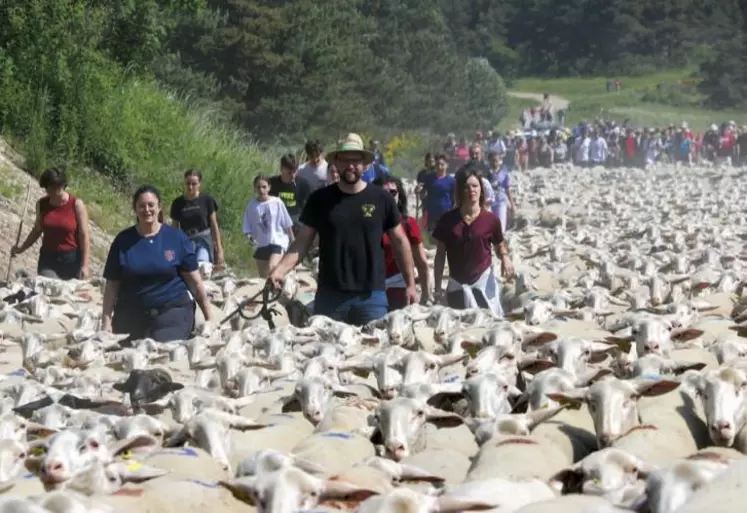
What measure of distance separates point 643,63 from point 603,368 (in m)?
111

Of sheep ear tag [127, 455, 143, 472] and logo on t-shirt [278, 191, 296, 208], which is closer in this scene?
sheep ear tag [127, 455, 143, 472]

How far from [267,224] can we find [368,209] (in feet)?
19.1

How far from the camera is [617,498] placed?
595cm

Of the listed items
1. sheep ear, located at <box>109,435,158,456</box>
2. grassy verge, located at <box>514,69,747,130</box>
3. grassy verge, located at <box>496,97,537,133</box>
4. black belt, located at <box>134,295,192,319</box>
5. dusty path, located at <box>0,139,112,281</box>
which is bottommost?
grassy verge, located at <box>496,97,537,133</box>

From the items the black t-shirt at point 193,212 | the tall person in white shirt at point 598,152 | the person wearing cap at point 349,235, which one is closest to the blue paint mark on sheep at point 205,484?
the person wearing cap at point 349,235

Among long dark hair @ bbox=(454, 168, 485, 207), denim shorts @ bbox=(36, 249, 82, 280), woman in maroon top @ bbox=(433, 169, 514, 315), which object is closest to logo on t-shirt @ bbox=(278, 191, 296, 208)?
denim shorts @ bbox=(36, 249, 82, 280)

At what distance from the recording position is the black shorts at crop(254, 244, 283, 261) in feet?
55.2

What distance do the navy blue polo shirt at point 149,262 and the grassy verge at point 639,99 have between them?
248 ft

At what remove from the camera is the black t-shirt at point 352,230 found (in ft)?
36.2

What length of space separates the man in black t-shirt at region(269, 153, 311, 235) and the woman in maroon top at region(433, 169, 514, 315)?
4.92 m

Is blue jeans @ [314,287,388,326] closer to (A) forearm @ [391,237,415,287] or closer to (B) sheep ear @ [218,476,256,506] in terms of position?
(A) forearm @ [391,237,415,287]

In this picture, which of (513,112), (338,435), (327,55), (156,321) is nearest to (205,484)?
(338,435)

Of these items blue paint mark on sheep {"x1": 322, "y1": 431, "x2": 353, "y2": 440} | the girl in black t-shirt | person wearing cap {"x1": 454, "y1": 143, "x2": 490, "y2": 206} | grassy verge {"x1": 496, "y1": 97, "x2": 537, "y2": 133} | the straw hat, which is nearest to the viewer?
blue paint mark on sheep {"x1": 322, "y1": 431, "x2": 353, "y2": 440}

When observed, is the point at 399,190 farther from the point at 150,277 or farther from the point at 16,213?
the point at 16,213
